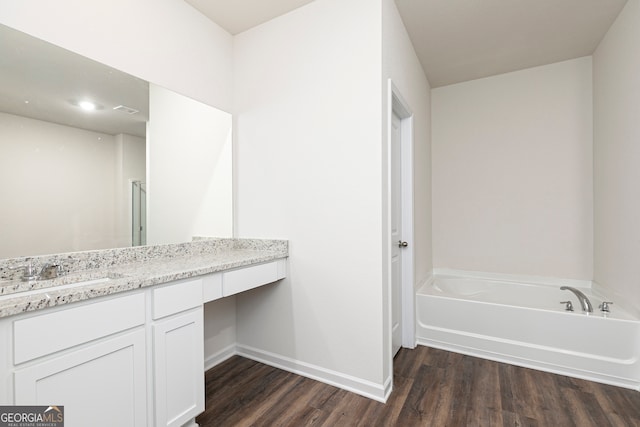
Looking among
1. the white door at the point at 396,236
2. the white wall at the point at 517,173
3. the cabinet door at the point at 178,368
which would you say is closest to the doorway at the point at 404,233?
the white door at the point at 396,236

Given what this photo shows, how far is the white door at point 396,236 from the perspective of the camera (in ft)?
8.01

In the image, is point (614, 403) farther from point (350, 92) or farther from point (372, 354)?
point (350, 92)

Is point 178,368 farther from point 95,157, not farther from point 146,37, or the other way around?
point 146,37

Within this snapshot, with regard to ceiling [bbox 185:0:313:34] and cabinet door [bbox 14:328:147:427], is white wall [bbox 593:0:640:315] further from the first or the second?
cabinet door [bbox 14:328:147:427]

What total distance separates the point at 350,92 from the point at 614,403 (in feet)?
8.21

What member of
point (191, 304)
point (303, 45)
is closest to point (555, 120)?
point (303, 45)

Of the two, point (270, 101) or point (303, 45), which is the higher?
point (303, 45)

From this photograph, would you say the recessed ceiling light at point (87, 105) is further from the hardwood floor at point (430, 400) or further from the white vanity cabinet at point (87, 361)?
the hardwood floor at point (430, 400)

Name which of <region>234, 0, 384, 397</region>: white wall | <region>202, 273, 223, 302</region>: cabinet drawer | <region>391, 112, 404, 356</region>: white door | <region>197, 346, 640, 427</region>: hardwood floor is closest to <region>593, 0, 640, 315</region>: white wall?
<region>197, 346, 640, 427</region>: hardwood floor

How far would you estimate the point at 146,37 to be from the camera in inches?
73.9

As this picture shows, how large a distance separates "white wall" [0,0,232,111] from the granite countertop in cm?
107

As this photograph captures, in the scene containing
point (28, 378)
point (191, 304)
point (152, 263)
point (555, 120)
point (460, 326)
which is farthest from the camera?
point (555, 120)

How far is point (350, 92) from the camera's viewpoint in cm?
198

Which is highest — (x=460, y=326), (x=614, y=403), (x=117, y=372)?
(x=117, y=372)
